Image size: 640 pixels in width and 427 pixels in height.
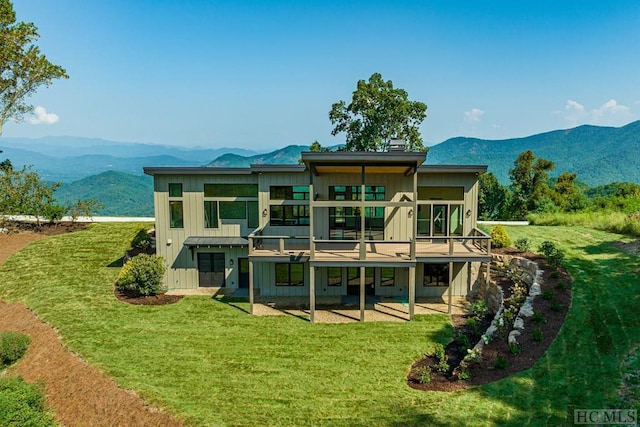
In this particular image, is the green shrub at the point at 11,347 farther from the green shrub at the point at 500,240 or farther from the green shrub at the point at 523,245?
the green shrub at the point at 523,245

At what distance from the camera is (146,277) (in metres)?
13.8

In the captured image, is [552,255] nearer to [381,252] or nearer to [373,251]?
[381,252]

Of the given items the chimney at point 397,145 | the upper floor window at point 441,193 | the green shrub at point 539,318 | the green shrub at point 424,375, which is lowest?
the green shrub at point 424,375

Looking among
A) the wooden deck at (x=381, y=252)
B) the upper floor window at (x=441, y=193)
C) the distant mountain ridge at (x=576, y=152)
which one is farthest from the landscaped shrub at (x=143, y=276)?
the distant mountain ridge at (x=576, y=152)

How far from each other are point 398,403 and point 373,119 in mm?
22456

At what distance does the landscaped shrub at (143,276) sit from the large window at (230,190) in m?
3.46

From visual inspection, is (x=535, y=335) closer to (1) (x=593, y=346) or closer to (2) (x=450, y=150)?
(1) (x=593, y=346)

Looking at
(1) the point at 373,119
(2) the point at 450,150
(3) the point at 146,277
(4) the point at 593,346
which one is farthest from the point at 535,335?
(2) the point at 450,150

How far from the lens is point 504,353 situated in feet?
28.8

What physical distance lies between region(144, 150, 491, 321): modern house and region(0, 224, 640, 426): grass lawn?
208 centimetres

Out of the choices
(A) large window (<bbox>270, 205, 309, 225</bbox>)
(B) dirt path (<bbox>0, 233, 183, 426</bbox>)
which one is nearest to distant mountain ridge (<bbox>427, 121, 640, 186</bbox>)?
(A) large window (<bbox>270, 205, 309, 225</bbox>)

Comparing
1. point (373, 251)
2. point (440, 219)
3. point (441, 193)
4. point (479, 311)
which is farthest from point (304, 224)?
point (479, 311)

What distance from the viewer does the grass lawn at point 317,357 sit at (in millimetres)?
7215

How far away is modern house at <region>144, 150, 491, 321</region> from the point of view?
13.9 m
